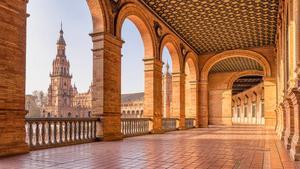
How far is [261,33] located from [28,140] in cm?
1416

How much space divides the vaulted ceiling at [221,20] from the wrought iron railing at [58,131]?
21.0ft

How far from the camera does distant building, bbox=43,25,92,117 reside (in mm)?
66938

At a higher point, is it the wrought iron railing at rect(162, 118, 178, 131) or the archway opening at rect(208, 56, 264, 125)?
the archway opening at rect(208, 56, 264, 125)

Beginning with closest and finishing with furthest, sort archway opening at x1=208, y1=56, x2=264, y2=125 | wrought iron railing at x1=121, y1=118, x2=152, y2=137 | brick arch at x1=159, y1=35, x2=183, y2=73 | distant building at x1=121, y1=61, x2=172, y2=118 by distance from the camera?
wrought iron railing at x1=121, y1=118, x2=152, y2=137
brick arch at x1=159, y1=35, x2=183, y2=73
archway opening at x1=208, y1=56, x2=264, y2=125
distant building at x1=121, y1=61, x2=172, y2=118

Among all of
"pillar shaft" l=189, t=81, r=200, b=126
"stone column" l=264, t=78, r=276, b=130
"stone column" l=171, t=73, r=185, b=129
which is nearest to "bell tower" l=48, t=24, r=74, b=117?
"pillar shaft" l=189, t=81, r=200, b=126

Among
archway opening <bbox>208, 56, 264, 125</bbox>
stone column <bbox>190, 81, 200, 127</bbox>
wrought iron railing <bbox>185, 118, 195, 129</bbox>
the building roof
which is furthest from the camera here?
the building roof

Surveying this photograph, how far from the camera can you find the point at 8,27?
676 centimetres

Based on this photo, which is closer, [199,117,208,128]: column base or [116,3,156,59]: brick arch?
[116,3,156,59]: brick arch

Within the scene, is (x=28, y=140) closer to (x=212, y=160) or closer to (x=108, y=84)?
(x=108, y=84)

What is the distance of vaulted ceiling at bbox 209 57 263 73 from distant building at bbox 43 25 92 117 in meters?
46.6

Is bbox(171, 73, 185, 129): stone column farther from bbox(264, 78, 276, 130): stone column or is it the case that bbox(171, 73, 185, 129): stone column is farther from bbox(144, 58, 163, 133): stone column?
bbox(264, 78, 276, 130): stone column

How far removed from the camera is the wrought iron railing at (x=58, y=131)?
753 centimetres

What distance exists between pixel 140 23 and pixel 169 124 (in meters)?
6.32

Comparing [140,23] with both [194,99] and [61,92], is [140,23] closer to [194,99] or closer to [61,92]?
[194,99]
